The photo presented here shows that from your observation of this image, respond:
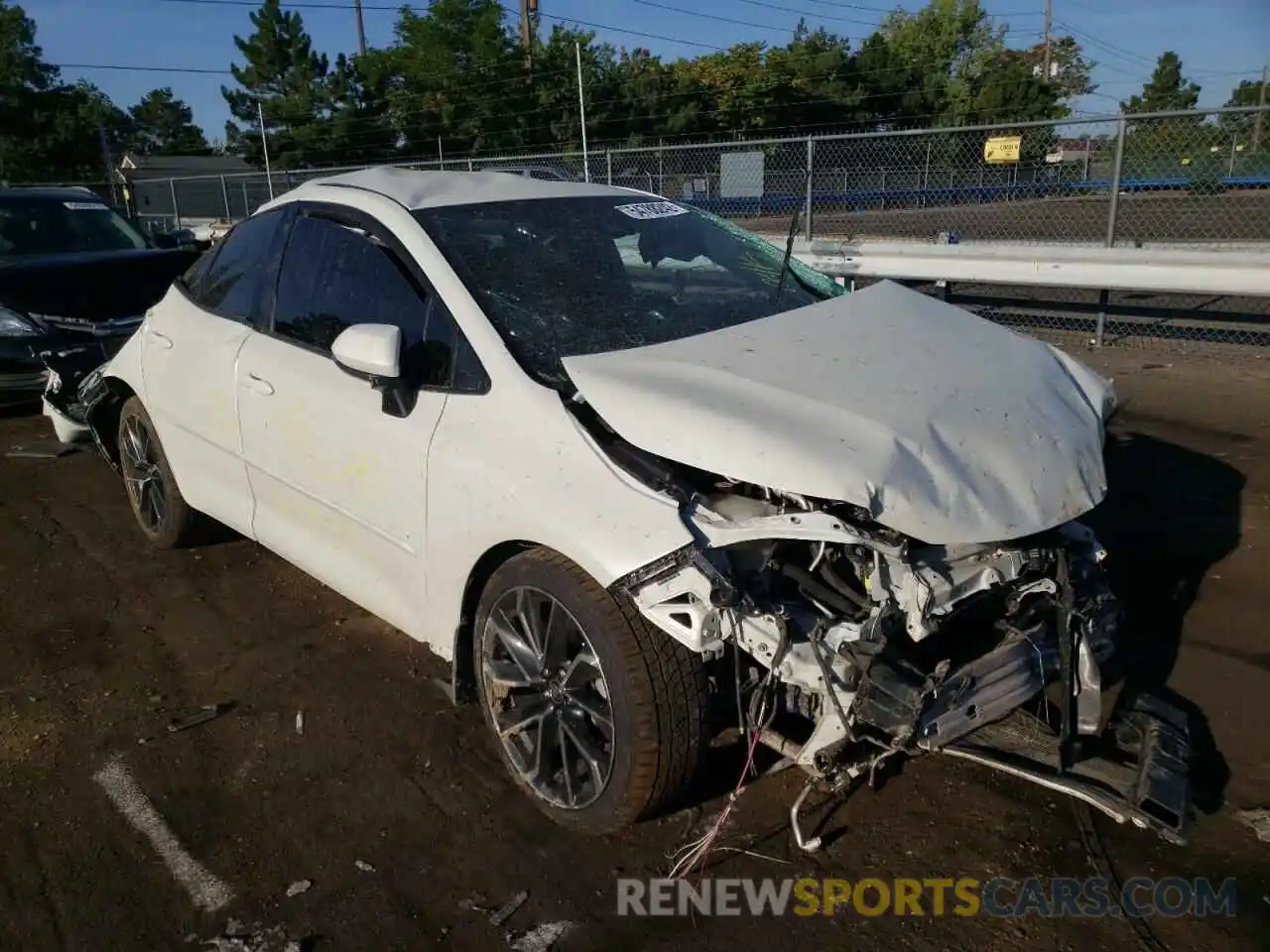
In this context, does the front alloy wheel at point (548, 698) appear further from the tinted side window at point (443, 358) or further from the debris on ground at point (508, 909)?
the tinted side window at point (443, 358)

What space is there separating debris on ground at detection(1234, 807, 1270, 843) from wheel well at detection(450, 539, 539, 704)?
2.16m

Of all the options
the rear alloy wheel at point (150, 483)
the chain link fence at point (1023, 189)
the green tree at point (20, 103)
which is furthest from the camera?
the green tree at point (20, 103)

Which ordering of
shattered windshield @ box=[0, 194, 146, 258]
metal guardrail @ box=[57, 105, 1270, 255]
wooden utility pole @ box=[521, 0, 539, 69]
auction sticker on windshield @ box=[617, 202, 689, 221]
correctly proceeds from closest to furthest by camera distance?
1. auction sticker on windshield @ box=[617, 202, 689, 221]
2. shattered windshield @ box=[0, 194, 146, 258]
3. metal guardrail @ box=[57, 105, 1270, 255]
4. wooden utility pole @ box=[521, 0, 539, 69]

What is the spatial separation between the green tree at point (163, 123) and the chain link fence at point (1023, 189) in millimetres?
62019

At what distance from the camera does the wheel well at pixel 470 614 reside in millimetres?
2943

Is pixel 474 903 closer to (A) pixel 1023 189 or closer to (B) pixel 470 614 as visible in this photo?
(B) pixel 470 614

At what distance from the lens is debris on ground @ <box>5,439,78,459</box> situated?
6984 mm

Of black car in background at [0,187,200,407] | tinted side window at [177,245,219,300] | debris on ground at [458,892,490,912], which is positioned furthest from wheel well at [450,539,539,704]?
black car in background at [0,187,200,407]

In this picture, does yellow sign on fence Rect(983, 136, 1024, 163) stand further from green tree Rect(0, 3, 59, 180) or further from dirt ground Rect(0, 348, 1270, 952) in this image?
green tree Rect(0, 3, 59, 180)

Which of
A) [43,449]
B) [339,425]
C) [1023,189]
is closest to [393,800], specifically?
[339,425]

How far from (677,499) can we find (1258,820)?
1902mm

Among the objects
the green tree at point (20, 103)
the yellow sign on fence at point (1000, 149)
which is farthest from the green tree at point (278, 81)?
the yellow sign on fence at point (1000, 149)

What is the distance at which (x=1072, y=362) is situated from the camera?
11.9 feet

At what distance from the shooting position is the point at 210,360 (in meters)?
4.20
